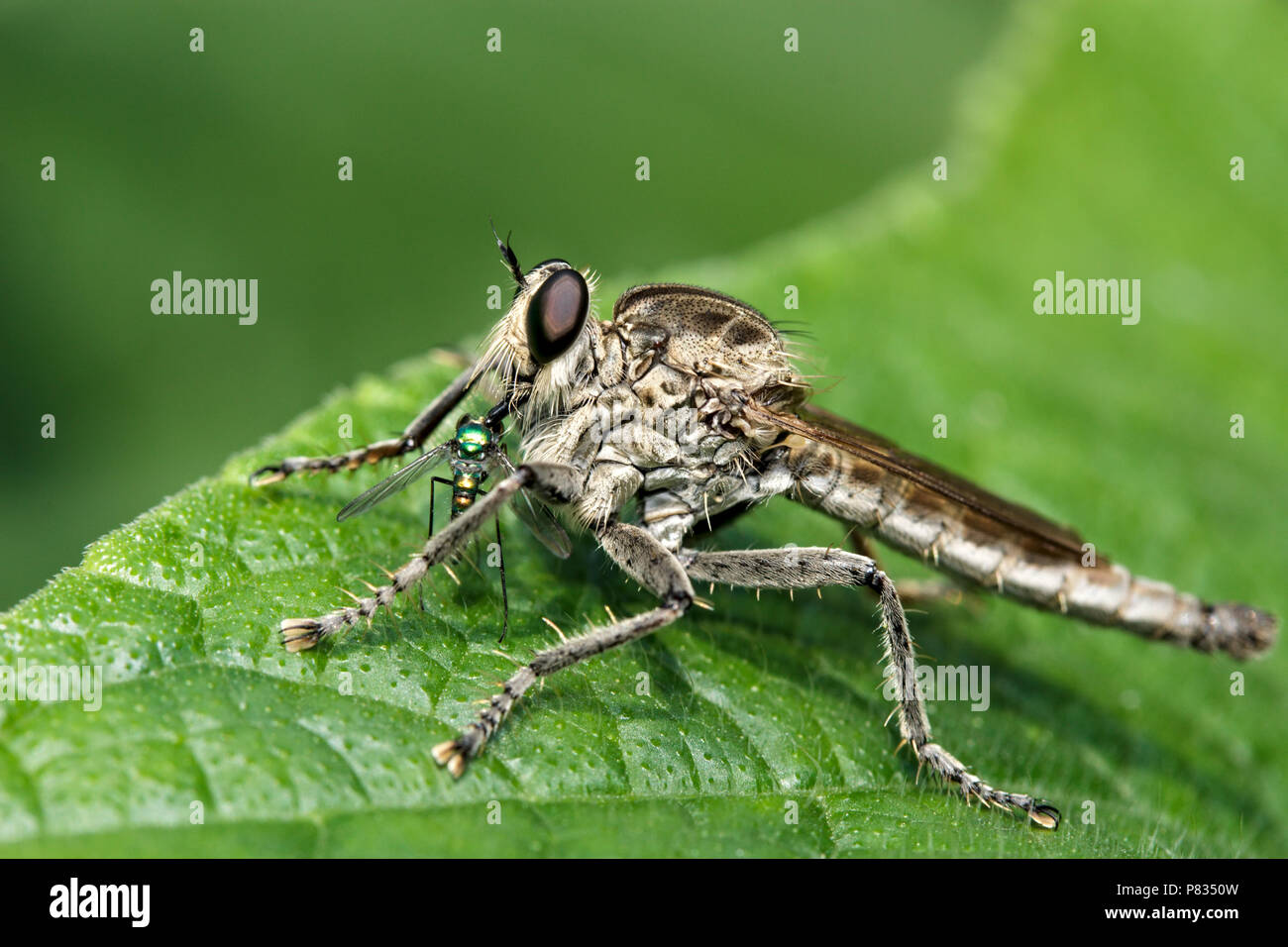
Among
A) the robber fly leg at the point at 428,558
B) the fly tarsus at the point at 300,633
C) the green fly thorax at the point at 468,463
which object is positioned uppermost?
the green fly thorax at the point at 468,463

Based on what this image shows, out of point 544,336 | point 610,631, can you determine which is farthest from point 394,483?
point 610,631

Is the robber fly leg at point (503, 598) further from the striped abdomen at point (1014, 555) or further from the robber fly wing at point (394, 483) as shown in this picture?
the striped abdomen at point (1014, 555)

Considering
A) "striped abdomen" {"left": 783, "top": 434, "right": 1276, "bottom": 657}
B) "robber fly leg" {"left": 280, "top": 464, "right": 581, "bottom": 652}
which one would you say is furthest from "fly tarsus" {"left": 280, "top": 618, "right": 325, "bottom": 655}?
"striped abdomen" {"left": 783, "top": 434, "right": 1276, "bottom": 657}

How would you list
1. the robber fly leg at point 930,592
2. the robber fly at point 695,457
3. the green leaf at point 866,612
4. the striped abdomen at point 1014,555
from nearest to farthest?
the green leaf at point 866,612, the robber fly at point 695,457, the striped abdomen at point 1014,555, the robber fly leg at point 930,592

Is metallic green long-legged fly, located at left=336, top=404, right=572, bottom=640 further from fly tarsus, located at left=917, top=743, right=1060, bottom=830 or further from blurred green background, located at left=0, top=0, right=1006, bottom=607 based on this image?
blurred green background, located at left=0, top=0, right=1006, bottom=607

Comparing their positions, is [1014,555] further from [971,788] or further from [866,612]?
[971,788]

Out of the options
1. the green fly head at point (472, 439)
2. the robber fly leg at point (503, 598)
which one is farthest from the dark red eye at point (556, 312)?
the robber fly leg at point (503, 598)
